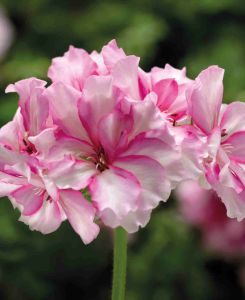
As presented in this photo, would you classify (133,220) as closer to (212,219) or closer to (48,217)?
(48,217)

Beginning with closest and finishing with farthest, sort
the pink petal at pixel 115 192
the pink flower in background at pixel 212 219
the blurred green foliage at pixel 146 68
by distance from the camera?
the pink petal at pixel 115 192, the pink flower in background at pixel 212 219, the blurred green foliage at pixel 146 68

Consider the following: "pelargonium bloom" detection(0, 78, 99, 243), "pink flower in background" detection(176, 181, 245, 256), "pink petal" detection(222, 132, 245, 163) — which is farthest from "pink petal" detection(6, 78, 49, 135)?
"pink flower in background" detection(176, 181, 245, 256)

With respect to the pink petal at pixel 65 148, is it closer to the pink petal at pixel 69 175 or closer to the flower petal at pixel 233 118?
the pink petal at pixel 69 175

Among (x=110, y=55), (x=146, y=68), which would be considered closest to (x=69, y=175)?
(x=110, y=55)

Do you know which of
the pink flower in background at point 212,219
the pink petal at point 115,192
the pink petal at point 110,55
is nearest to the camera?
the pink petal at point 115,192

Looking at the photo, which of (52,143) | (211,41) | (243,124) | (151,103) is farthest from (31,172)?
(211,41)

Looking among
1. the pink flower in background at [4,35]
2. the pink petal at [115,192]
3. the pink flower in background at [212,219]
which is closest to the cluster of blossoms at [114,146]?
the pink petal at [115,192]
